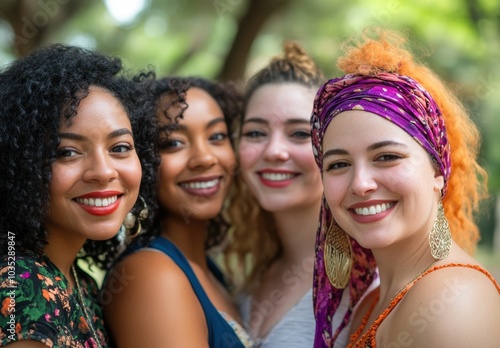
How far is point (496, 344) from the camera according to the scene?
227 centimetres

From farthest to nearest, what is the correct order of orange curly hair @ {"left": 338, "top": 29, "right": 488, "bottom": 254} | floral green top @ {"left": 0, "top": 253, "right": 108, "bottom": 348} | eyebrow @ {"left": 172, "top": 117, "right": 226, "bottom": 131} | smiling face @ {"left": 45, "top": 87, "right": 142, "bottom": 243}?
eyebrow @ {"left": 172, "top": 117, "right": 226, "bottom": 131}, orange curly hair @ {"left": 338, "top": 29, "right": 488, "bottom": 254}, smiling face @ {"left": 45, "top": 87, "right": 142, "bottom": 243}, floral green top @ {"left": 0, "top": 253, "right": 108, "bottom": 348}

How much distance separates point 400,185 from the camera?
8.50 feet

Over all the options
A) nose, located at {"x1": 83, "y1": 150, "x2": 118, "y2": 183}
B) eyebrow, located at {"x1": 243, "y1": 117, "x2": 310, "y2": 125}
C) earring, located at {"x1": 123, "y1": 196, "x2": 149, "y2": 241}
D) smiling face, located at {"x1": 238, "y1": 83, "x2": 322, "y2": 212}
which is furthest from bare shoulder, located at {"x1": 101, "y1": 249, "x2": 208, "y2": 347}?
eyebrow, located at {"x1": 243, "y1": 117, "x2": 310, "y2": 125}

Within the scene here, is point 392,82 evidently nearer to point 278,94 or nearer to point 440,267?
point 440,267

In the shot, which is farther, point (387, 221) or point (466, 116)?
point (466, 116)

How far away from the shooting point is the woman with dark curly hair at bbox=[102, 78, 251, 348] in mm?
2969

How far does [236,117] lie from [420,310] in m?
2.04

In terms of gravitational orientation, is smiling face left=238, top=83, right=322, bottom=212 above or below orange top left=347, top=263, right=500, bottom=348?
above

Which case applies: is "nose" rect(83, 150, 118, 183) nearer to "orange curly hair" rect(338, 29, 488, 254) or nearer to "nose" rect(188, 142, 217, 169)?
"nose" rect(188, 142, 217, 169)

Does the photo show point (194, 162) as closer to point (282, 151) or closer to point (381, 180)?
point (282, 151)

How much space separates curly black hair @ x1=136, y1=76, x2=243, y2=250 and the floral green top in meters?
0.90

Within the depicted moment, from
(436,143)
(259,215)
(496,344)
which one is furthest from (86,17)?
(496,344)

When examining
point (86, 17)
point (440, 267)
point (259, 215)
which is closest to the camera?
point (440, 267)

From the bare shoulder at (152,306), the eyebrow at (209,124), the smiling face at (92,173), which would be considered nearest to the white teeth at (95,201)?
the smiling face at (92,173)
